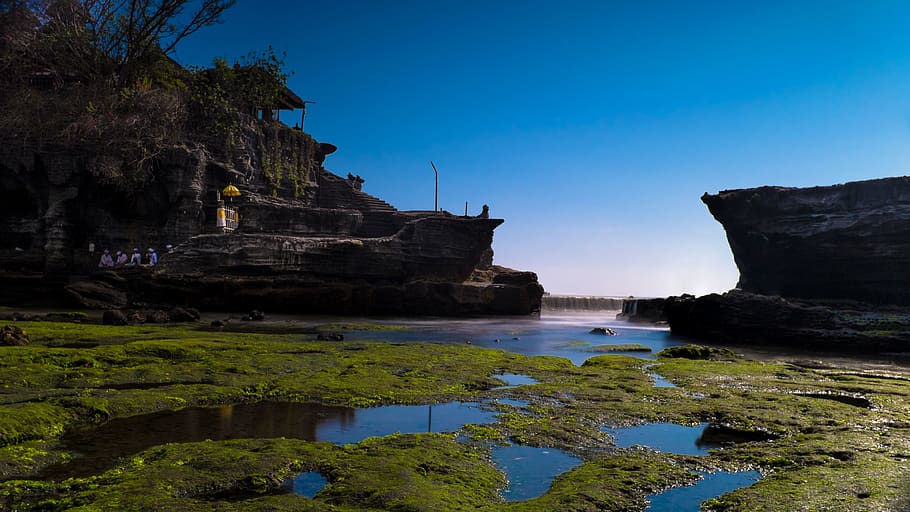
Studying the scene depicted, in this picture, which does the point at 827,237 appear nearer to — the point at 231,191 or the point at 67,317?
the point at 231,191

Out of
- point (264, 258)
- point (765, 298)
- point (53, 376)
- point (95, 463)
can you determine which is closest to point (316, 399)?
point (95, 463)

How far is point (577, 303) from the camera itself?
6384 centimetres

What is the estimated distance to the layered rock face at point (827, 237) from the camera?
37.6 m

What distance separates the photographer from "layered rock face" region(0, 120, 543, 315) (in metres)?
35.5

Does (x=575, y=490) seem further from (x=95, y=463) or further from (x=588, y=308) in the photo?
(x=588, y=308)

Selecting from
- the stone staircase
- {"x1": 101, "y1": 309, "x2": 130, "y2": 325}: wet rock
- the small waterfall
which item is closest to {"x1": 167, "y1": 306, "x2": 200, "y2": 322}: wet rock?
{"x1": 101, "y1": 309, "x2": 130, "y2": 325}: wet rock

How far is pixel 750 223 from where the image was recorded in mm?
45656

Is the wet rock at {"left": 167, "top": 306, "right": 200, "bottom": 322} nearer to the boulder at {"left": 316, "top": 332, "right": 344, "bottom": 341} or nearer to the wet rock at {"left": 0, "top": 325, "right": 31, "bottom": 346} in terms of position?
the boulder at {"left": 316, "top": 332, "right": 344, "bottom": 341}

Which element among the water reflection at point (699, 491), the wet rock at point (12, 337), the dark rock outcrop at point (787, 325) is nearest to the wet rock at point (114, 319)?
the wet rock at point (12, 337)

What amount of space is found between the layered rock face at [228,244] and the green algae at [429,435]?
23069 millimetres

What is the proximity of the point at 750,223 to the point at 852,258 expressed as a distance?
26.7ft

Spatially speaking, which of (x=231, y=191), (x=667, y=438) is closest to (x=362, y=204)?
(x=231, y=191)

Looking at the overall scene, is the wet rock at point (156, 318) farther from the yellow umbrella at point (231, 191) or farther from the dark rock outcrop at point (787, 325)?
the dark rock outcrop at point (787, 325)

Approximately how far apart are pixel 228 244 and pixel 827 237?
43479mm
